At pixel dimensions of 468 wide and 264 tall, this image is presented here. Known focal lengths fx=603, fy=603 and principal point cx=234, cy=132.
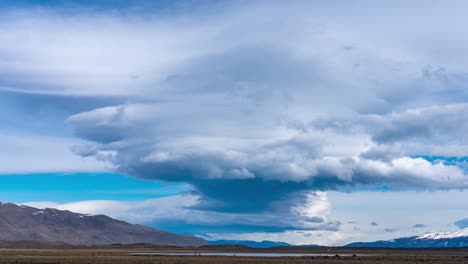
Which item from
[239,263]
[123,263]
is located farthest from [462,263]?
[123,263]

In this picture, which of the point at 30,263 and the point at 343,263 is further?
the point at 343,263

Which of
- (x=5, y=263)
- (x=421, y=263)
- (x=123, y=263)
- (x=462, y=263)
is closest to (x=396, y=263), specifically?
(x=421, y=263)

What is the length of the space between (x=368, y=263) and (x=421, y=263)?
42.5ft

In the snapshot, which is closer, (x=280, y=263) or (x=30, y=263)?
(x=30, y=263)

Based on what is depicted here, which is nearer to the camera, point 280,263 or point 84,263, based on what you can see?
point 84,263

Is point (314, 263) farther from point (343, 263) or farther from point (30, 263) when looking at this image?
point (30, 263)

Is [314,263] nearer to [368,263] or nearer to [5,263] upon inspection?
[368,263]

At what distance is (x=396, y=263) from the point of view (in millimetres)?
115250

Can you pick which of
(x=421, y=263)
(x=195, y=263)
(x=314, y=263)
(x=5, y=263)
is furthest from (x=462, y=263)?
(x=5, y=263)

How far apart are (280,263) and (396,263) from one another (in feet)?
72.8

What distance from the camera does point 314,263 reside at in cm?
11350

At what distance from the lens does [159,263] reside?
108 m

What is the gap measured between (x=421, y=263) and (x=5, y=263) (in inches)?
3043

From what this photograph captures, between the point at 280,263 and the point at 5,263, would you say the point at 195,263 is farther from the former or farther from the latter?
the point at 5,263
